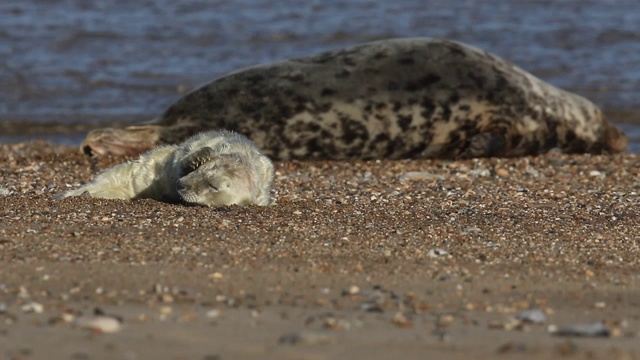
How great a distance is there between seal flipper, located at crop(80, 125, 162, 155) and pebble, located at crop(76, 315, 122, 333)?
4.54 metres

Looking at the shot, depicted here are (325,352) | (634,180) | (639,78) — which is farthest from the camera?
(639,78)

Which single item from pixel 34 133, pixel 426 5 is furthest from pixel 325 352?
pixel 426 5

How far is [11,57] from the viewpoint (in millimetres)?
Answer: 13648

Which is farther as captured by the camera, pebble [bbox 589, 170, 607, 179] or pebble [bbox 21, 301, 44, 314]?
pebble [bbox 589, 170, 607, 179]

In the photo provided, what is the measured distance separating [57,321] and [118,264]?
78cm

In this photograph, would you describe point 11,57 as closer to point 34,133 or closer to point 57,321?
point 34,133

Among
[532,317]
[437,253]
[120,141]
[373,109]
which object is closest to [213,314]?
[532,317]

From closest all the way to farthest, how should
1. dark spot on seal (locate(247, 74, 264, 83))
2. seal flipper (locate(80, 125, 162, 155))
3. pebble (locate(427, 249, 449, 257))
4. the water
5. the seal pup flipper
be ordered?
pebble (locate(427, 249, 449, 257)) < the seal pup flipper < seal flipper (locate(80, 125, 162, 155)) < dark spot on seal (locate(247, 74, 264, 83)) < the water

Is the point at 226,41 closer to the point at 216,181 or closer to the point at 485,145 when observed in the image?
the point at 485,145

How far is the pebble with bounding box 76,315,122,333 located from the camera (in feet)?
10.4

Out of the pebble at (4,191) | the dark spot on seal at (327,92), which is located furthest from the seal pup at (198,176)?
the dark spot on seal at (327,92)

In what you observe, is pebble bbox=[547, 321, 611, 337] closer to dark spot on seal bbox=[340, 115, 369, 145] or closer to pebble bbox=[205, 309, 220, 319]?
pebble bbox=[205, 309, 220, 319]

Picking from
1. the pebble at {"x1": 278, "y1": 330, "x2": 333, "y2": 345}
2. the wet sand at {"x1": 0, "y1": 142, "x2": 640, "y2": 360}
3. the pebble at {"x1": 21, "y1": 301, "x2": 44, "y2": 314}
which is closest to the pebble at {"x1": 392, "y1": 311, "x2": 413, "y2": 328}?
the wet sand at {"x1": 0, "y1": 142, "x2": 640, "y2": 360}

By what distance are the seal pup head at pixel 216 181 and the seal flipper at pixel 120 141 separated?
241 cm
